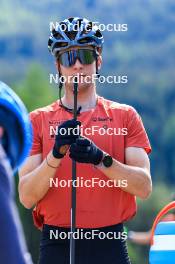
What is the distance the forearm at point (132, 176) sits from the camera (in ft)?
14.5

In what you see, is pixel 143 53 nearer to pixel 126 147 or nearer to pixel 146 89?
pixel 146 89

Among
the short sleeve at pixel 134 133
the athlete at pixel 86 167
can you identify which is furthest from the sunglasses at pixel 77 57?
the short sleeve at pixel 134 133

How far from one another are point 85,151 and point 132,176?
0.33 meters

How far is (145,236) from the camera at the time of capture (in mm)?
4977

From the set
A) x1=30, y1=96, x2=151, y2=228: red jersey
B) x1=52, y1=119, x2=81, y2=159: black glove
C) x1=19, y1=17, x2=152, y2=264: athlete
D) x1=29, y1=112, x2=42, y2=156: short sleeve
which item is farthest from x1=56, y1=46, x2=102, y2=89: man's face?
x1=52, y1=119, x2=81, y2=159: black glove

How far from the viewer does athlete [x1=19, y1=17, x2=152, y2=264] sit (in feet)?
14.6

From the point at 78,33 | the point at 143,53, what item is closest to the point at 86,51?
the point at 78,33

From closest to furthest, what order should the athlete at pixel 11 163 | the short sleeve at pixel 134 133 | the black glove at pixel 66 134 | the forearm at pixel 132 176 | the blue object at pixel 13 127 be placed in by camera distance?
1. the athlete at pixel 11 163
2. the blue object at pixel 13 127
3. the black glove at pixel 66 134
4. the forearm at pixel 132 176
5. the short sleeve at pixel 134 133

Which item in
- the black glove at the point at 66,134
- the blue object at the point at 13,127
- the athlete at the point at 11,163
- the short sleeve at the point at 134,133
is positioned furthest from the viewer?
the short sleeve at the point at 134,133

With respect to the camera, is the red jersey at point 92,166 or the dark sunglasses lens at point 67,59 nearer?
the red jersey at point 92,166

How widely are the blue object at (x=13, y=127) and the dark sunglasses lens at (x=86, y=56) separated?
182cm

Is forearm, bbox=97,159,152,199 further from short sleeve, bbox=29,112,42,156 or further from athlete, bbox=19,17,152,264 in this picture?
short sleeve, bbox=29,112,42,156

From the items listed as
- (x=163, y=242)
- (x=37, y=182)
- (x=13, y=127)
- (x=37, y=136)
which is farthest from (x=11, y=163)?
(x=163, y=242)

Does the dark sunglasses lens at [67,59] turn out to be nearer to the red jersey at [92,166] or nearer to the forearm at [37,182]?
the red jersey at [92,166]
